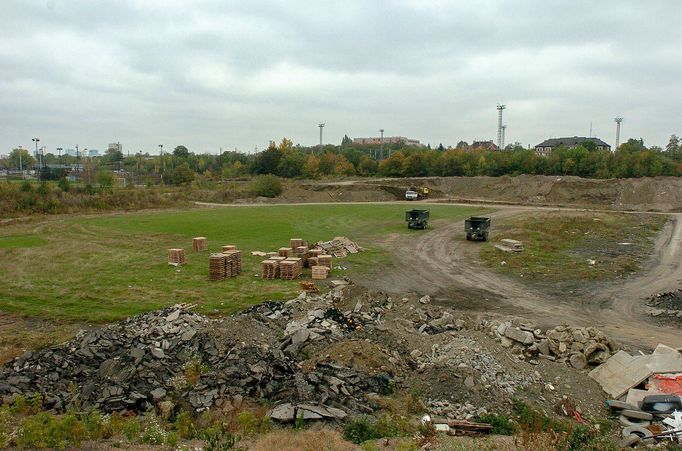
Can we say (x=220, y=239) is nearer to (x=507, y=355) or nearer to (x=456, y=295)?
(x=456, y=295)

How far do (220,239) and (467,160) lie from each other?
193ft

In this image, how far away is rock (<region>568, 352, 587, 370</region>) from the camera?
41.5 feet

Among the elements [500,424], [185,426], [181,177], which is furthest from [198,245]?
[181,177]

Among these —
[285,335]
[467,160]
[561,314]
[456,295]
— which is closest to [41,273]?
[285,335]

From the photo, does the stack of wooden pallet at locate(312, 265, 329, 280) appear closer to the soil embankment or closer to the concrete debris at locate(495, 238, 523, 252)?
the concrete debris at locate(495, 238, 523, 252)

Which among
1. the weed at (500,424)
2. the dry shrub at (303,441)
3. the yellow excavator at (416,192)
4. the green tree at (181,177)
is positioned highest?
the green tree at (181,177)

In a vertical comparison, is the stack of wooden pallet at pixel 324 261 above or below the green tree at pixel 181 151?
below

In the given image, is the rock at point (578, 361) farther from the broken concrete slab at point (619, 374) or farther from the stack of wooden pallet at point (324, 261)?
the stack of wooden pallet at point (324, 261)

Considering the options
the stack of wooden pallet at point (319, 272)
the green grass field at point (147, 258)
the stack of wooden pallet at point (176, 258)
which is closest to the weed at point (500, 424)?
the green grass field at point (147, 258)

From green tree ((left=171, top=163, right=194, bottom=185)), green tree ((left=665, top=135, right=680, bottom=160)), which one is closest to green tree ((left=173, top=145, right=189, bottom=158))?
green tree ((left=171, top=163, right=194, bottom=185))

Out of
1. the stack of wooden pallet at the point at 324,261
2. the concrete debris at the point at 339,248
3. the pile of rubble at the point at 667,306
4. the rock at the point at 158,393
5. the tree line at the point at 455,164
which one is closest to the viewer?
the rock at the point at 158,393

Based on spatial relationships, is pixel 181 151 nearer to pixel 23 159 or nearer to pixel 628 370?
pixel 23 159

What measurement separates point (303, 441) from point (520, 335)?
7763mm

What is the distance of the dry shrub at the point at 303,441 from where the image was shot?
8.40 m
